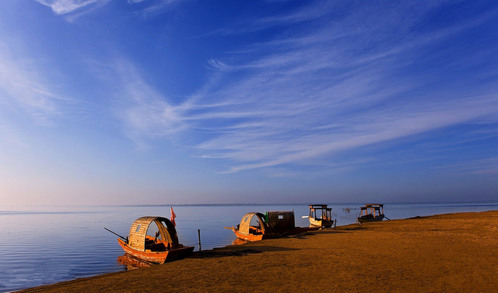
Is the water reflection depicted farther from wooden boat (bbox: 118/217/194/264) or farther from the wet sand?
the wet sand

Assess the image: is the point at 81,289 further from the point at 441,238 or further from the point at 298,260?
the point at 441,238

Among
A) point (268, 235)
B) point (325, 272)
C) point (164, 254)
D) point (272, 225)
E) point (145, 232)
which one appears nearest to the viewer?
point (325, 272)

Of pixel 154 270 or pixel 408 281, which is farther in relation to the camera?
pixel 154 270

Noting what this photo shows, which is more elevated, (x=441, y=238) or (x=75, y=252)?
(x=441, y=238)

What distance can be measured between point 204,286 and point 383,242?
16.4m

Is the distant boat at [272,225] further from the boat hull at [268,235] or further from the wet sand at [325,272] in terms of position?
the wet sand at [325,272]

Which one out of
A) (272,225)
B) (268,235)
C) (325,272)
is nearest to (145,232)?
(268,235)

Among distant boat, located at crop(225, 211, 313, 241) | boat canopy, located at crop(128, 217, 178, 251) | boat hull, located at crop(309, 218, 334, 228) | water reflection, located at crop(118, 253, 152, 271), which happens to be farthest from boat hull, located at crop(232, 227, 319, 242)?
water reflection, located at crop(118, 253, 152, 271)

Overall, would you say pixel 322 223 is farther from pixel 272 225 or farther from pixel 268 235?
pixel 268 235

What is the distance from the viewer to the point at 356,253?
18000 mm

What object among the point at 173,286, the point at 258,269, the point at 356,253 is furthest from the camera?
the point at 356,253

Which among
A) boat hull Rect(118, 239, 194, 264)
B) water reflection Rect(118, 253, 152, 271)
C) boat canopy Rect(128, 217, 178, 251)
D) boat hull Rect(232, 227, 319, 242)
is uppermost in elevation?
boat canopy Rect(128, 217, 178, 251)

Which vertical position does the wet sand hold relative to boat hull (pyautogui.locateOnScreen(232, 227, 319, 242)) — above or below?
above

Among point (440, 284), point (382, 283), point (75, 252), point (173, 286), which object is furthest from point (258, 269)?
point (75, 252)
